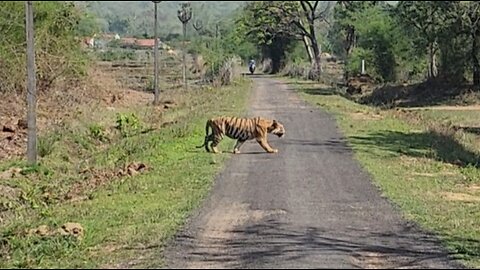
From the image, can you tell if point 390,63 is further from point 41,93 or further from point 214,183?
point 214,183

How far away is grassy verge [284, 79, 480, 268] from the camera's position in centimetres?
1211

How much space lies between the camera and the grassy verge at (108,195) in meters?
9.94

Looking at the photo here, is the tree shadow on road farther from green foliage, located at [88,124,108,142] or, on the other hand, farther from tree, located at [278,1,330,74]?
tree, located at [278,1,330,74]

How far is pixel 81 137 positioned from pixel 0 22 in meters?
5.99

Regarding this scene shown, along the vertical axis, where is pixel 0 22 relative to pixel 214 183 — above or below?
above

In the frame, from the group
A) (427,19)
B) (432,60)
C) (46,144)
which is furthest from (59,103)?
(432,60)

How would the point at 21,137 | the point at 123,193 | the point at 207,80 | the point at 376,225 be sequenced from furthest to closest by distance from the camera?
the point at 207,80 < the point at 21,137 < the point at 123,193 < the point at 376,225

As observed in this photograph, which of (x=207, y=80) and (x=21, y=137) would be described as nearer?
(x=21, y=137)

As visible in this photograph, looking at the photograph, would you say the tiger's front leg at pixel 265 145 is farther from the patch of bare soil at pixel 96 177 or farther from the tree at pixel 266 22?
the tree at pixel 266 22

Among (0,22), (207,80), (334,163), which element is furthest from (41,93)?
(207,80)

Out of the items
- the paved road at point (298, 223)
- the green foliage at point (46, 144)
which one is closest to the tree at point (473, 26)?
the paved road at point (298, 223)

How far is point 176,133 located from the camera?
23453mm

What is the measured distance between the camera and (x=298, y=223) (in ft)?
39.2

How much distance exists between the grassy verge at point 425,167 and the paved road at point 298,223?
0.36 metres
